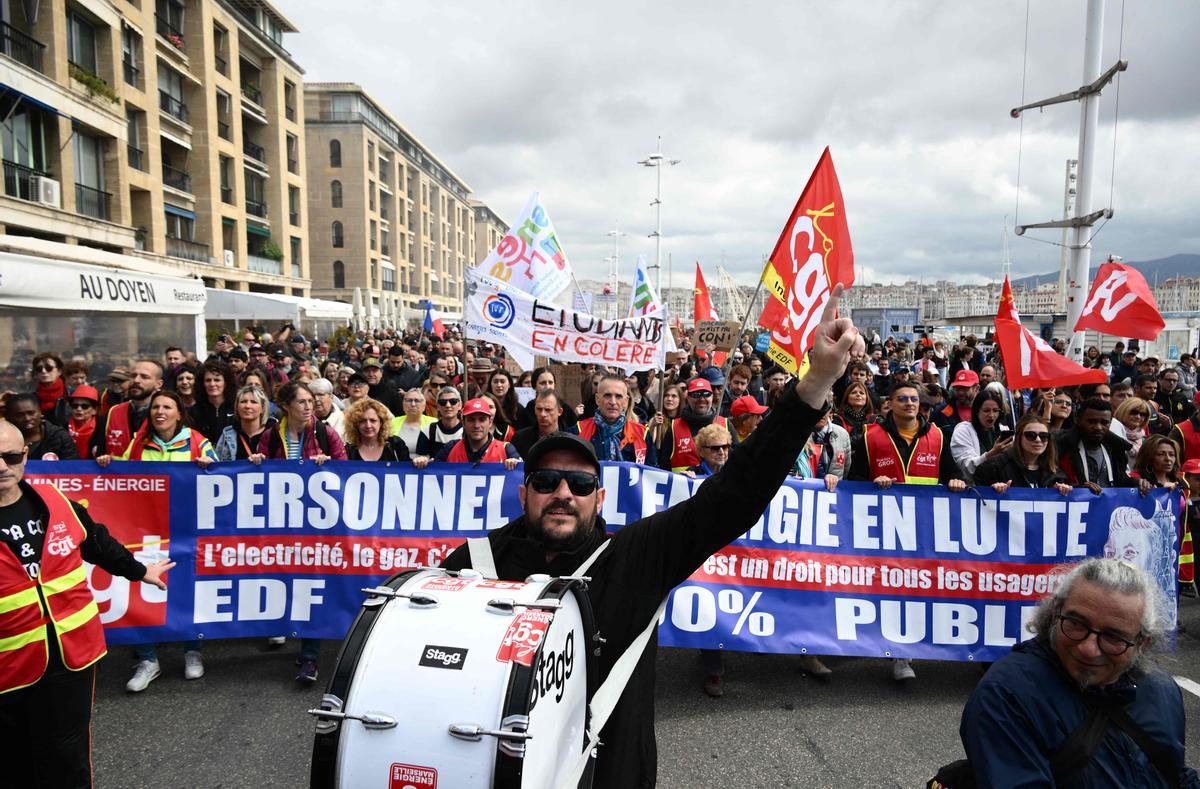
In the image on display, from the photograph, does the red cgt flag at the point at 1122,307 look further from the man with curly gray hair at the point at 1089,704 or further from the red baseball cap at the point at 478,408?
the man with curly gray hair at the point at 1089,704

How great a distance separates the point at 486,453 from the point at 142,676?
2381mm

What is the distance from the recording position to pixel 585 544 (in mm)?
2037

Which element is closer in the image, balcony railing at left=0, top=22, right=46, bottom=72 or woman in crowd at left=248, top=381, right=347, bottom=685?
woman in crowd at left=248, top=381, right=347, bottom=685

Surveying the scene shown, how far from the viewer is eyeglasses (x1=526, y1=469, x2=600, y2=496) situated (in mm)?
2018

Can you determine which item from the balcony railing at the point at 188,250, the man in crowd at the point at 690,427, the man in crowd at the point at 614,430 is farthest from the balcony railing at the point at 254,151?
the man in crowd at the point at 690,427

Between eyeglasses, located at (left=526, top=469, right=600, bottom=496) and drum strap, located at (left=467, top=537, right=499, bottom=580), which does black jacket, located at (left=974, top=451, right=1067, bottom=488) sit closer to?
eyeglasses, located at (left=526, top=469, right=600, bottom=496)

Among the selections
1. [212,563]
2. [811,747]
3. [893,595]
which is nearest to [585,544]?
[811,747]

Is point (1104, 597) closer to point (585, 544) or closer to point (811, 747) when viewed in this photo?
point (585, 544)

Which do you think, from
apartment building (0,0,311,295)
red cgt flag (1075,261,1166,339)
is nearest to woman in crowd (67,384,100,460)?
red cgt flag (1075,261,1166,339)

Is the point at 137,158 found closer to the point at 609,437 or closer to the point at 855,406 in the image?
the point at 609,437

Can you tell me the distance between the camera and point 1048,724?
5.82 ft

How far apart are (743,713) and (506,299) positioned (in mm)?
4357

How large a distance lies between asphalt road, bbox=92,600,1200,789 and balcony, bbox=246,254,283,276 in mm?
36218

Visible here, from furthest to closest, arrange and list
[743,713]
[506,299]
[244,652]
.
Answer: [506,299], [244,652], [743,713]
